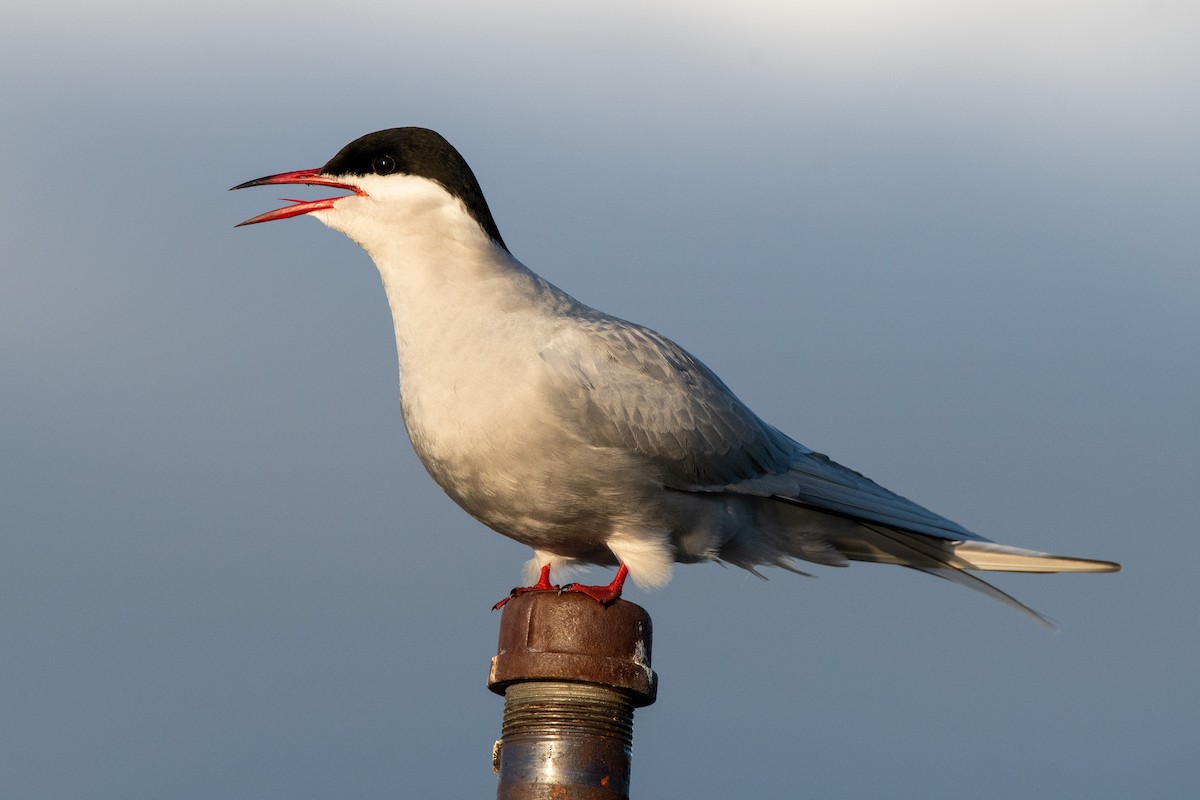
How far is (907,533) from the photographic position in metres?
6.52

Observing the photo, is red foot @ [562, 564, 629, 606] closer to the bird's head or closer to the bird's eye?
the bird's head

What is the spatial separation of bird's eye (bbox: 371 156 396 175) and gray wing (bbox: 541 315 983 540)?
1.00 m

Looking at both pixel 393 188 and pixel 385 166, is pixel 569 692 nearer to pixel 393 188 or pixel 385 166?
pixel 393 188

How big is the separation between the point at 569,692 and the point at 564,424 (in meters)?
1.11

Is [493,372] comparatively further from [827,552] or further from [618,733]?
[827,552]

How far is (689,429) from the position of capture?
5871 millimetres

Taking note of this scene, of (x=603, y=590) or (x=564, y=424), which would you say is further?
(x=564, y=424)

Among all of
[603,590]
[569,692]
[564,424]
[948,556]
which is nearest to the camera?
[569,692]

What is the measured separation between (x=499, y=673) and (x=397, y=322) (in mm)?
1616

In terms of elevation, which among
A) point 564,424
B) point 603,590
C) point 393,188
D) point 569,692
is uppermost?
point 393,188

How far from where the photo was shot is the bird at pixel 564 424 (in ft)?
17.6

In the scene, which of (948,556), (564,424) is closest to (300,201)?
(564,424)

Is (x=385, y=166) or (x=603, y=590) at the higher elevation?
(x=385, y=166)

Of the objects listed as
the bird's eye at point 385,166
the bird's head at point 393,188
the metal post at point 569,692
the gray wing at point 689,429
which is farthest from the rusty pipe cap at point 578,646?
the bird's eye at point 385,166
